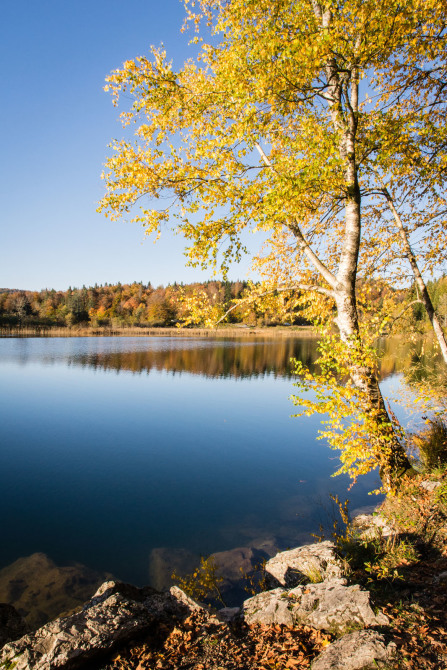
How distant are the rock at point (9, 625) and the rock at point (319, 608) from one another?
3177 mm

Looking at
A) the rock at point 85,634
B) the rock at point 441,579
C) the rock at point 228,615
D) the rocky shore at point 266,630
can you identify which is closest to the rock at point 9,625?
the rocky shore at point 266,630

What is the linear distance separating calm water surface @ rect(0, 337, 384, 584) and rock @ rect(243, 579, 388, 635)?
4.02 metres

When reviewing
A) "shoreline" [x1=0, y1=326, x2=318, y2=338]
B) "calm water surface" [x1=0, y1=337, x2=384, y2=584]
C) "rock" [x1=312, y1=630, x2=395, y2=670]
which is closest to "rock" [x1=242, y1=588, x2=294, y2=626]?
"rock" [x1=312, y1=630, x2=395, y2=670]

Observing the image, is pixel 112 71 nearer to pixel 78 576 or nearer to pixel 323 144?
pixel 323 144

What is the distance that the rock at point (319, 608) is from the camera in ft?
11.5

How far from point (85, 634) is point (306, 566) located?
10.9ft

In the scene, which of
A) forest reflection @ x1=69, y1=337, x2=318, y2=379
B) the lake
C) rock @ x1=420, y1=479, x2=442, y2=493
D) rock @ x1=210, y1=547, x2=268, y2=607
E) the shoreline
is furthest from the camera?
the shoreline

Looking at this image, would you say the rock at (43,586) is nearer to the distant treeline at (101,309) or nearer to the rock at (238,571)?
the rock at (238,571)

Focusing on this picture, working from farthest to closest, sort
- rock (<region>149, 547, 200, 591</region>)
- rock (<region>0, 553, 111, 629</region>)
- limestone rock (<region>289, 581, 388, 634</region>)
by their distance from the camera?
rock (<region>149, 547, 200, 591</region>), rock (<region>0, 553, 111, 629</region>), limestone rock (<region>289, 581, 388, 634</region>)

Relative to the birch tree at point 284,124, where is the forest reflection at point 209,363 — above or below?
below

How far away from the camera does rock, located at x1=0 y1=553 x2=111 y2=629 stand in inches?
243

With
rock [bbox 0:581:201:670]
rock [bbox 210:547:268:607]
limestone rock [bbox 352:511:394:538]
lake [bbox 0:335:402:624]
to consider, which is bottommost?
lake [bbox 0:335:402:624]

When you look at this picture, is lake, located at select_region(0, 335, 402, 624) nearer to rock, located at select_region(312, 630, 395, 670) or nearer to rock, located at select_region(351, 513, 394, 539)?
rock, located at select_region(351, 513, 394, 539)

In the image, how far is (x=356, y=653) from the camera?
117 inches
